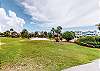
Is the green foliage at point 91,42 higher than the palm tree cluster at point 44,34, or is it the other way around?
the palm tree cluster at point 44,34

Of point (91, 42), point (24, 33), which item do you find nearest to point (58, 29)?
point (24, 33)

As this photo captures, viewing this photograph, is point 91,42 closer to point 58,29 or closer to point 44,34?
point 58,29

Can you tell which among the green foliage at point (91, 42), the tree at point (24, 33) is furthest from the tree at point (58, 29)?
the tree at point (24, 33)

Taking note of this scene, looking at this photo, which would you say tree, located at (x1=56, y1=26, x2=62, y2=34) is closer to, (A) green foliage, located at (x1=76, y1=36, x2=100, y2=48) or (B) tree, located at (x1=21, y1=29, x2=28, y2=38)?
(A) green foliage, located at (x1=76, y1=36, x2=100, y2=48)

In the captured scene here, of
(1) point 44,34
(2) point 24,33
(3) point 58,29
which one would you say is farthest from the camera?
(1) point 44,34

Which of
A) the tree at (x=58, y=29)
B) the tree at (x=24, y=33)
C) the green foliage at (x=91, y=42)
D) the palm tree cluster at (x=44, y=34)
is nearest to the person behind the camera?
the green foliage at (x=91, y=42)

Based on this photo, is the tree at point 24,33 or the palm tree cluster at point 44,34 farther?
the tree at point 24,33

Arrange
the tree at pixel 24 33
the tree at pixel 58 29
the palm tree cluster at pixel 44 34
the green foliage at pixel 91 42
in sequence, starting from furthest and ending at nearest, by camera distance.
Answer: the tree at pixel 24 33 → the tree at pixel 58 29 → the palm tree cluster at pixel 44 34 → the green foliage at pixel 91 42

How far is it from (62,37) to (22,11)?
10.6 m

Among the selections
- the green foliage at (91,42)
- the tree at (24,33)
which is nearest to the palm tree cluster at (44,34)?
the tree at (24,33)

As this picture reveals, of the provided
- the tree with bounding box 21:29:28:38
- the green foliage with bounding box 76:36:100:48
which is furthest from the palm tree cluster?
the green foliage with bounding box 76:36:100:48

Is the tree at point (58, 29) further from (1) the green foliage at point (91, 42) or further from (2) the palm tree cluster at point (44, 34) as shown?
(1) the green foliage at point (91, 42)

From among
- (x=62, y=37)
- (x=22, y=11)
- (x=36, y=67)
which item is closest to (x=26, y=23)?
(x=22, y=11)

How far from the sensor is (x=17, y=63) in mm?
10867
